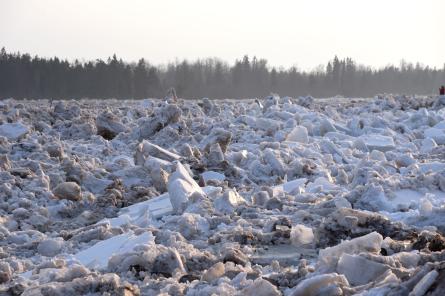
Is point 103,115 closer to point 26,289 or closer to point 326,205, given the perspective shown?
point 326,205

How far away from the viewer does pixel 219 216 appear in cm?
402

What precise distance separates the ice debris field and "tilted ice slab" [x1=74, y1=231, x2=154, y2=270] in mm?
12

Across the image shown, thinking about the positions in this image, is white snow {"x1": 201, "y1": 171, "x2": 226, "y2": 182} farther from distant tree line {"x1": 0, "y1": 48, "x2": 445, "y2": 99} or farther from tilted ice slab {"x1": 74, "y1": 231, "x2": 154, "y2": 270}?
distant tree line {"x1": 0, "y1": 48, "x2": 445, "y2": 99}

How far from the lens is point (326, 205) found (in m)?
4.15

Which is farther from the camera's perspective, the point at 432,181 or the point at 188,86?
the point at 188,86

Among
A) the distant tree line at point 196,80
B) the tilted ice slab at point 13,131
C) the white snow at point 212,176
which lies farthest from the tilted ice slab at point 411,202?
the distant tree line at point 196,80

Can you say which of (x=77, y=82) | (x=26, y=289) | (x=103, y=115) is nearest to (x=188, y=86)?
(x=77, y=82)

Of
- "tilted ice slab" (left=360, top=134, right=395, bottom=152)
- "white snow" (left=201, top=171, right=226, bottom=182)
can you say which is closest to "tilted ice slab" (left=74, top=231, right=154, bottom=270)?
"white snow" (left=201, top=171, right=226, bottom=182)

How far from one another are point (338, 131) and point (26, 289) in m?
7.65

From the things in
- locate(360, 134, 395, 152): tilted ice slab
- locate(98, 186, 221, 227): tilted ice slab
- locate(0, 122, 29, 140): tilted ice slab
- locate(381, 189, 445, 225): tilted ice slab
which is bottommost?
locate(98, 186, 221, 227): tilted ice slab

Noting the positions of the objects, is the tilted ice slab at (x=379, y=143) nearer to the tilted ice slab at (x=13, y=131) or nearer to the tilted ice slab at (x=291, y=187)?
the tilted ice slab at (x=291, y=187)

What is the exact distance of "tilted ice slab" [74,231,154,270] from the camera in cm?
316

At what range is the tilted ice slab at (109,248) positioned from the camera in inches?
124

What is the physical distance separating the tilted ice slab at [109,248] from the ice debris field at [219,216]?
12 millimetres
